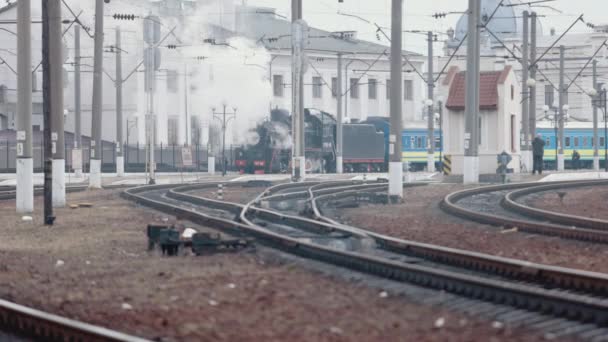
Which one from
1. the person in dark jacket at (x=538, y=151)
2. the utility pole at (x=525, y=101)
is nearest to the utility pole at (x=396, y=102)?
the person in dark jacket at (x=538, y=151)

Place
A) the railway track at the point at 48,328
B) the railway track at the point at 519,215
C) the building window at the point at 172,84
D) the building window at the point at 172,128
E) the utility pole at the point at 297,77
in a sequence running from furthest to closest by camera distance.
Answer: the building window at the point at 172,128
the building window at the point at 172,84
the utility pole at the point at 297,77
the railway track at the point at 519,215
the railway track at the point at 48,328

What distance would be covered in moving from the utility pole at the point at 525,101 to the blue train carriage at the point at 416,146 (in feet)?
36.5

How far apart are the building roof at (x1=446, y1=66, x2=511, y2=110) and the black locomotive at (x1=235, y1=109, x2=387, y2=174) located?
10.9m

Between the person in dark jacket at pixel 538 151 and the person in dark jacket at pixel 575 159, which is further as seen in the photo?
the person in dark jacket at pixel 575 159

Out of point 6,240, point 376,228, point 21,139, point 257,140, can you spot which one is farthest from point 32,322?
point 257,140

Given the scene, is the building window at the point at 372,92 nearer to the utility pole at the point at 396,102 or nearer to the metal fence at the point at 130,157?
the metal fence at the point at 130,157

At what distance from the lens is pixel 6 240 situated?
1705cm

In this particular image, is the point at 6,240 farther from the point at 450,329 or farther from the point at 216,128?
the point at 216,128

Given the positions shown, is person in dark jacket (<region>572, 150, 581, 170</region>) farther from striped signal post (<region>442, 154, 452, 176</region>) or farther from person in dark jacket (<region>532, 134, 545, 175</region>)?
striped signal post (<region>442, 154, 452, 176</region>)

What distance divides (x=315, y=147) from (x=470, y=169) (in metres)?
21.9

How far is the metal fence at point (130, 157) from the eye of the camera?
6266cm

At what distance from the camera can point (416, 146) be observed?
65.5 m

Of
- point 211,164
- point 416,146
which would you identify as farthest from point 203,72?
point 416,146

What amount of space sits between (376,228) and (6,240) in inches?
249
